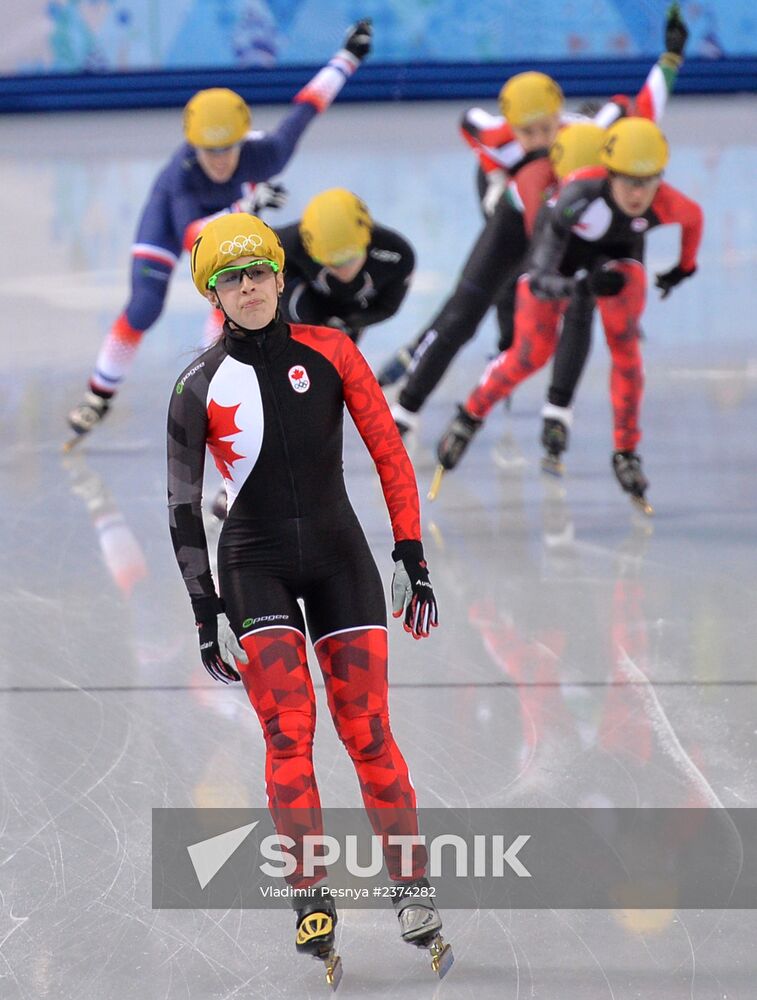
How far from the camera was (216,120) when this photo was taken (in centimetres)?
622

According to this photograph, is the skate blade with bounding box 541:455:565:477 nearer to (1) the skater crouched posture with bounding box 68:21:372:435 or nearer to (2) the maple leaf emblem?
(1) the skater crouched posture with bounding box 68:21:372:435

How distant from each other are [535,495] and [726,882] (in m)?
2.94

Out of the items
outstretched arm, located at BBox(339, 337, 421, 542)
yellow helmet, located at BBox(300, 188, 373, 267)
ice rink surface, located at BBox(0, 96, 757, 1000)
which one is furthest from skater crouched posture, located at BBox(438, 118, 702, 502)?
outstretched arm, located at BBox(339, 337, 421, 542)

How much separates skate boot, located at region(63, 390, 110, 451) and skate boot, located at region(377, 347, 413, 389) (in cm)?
138

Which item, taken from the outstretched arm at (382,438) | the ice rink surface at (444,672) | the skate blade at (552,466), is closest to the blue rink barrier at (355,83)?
the ice rink surface at (444,672)

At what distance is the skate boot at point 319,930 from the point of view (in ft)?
9.57

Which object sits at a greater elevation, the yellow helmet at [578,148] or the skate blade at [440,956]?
the yellow helmet at [578,148]

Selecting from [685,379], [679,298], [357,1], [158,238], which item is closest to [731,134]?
[357,1]

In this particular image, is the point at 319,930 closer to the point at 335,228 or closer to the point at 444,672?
the point at 444,672

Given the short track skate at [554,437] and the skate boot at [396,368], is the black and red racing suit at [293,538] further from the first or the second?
the skate boot at [396,368]

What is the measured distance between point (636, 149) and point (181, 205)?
7.58 ft

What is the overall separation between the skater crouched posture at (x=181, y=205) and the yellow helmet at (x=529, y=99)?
3.44ft

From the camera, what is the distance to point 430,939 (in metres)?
2.98

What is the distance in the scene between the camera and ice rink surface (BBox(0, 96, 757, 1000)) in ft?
10.1
